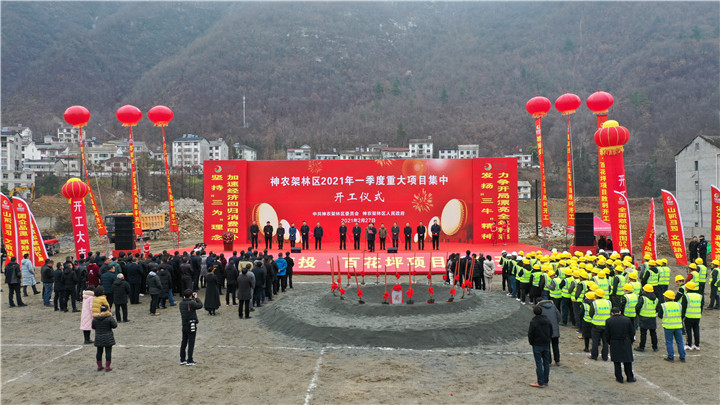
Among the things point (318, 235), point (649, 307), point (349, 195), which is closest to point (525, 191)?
point (349, 195)

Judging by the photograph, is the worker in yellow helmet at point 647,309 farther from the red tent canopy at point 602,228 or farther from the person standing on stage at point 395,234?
the red tent canopy at point 602,228

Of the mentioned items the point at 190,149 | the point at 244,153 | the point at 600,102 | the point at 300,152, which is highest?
the point at 190,149

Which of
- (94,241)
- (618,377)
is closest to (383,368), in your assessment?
(618,377)

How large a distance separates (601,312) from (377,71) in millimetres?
104227

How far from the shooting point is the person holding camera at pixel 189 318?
24.5 ft

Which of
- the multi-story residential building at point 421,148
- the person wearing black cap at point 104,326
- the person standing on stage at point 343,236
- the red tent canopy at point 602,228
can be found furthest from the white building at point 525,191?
the person wearing black cap at point 104,326

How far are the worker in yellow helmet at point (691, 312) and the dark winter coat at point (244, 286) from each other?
800 cm

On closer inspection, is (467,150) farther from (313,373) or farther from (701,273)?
(313,373)

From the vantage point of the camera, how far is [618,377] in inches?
273

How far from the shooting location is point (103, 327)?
7.32 m

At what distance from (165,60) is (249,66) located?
22.2m

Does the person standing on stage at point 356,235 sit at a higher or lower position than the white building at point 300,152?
lower

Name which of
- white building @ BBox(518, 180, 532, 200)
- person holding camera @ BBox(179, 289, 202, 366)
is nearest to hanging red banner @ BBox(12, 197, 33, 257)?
person holding camera @ BBox(179, 289, 202, 366)

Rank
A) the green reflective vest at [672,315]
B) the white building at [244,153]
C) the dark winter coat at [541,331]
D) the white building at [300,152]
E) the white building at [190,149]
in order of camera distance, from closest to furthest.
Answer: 1. the dark winter coat at [541,331]
2. the green reflective vest at [672,315]
3. the white building at [244,153]
4. the white building at [190,149]
5. the white building at [300,152]
